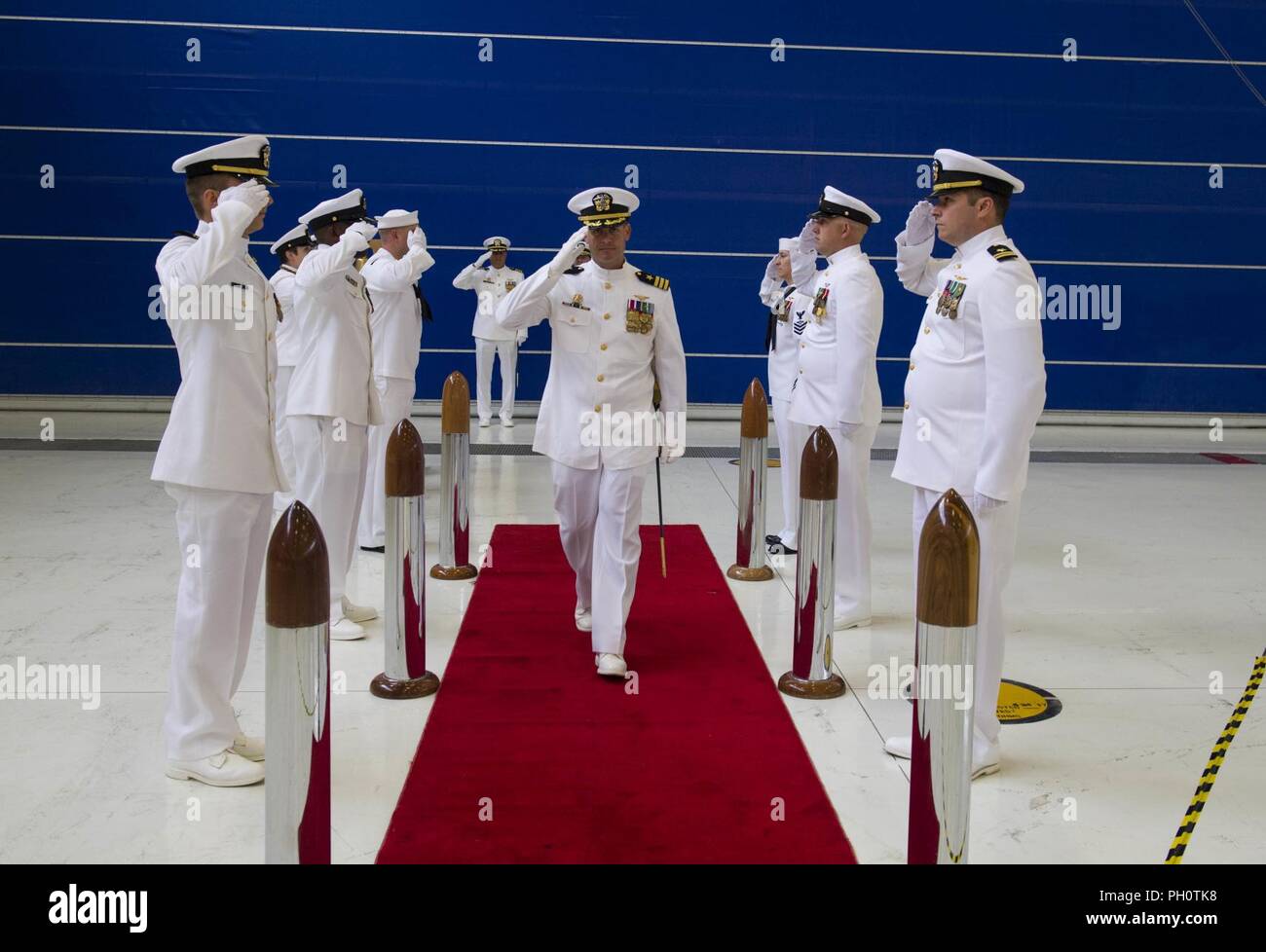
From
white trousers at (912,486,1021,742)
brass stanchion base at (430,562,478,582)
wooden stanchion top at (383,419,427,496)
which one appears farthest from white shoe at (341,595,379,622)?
white trousers at (912,486,1021,742)

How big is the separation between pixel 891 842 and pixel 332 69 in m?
10.3

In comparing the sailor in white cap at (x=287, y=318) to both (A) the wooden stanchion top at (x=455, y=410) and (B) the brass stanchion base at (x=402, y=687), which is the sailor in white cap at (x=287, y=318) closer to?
(A) the wooden stanchion top at (x=455, y=410)

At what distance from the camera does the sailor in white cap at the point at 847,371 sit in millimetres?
5371

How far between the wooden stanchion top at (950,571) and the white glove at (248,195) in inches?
84.3

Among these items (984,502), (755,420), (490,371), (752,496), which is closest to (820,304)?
(755,420)

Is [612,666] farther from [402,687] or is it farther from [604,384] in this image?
[604,384]

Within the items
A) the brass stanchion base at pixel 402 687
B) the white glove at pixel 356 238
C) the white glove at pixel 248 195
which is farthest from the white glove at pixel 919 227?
the brass stanchion base at pixel 402 687

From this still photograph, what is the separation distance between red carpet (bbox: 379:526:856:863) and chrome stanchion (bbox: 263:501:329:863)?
1.47ft

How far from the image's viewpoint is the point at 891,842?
328cm

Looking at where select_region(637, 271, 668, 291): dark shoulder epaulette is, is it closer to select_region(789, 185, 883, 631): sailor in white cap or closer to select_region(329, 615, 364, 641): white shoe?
select_region(789, 185, 883, 631): sailor in white cap

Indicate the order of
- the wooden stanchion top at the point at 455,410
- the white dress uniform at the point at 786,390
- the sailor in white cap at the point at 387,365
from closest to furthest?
1. the wooden stanchion top at the point at 455,410
2. the white dress uniform at the point at 786,390
3. the sailor in white cap at the point at 387,365

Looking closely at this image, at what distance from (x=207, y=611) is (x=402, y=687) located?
0.95 metres

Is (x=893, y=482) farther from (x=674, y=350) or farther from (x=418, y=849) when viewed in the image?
(x=418, y=849)
